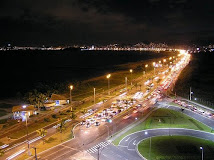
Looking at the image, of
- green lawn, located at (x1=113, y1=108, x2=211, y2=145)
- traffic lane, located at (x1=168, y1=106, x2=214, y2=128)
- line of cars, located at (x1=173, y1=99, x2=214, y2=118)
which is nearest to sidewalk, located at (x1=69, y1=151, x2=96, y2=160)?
green lawn, located at (x1=113, y1=108, x2=211, y2=145)

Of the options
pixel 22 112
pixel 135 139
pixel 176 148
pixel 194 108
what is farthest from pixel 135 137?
pixel 22 112

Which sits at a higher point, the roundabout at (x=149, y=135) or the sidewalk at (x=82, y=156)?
the roundabout at (x=149, y=135)

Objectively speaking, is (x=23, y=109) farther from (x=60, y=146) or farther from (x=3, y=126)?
(x=60, y=146)

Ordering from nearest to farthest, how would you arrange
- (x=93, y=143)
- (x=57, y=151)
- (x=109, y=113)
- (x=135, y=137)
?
1. (x=57, y=151)
2. (x=93, y=143)
3. (x=135, y=137)
4. (x=109, y=113)

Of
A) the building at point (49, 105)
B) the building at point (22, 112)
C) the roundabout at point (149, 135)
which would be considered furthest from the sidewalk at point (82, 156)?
the building at point (49, 105)

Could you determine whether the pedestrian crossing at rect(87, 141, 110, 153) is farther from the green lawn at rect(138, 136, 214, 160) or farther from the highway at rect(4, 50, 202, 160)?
the green lawn at rect(138, 136, 214, 160)

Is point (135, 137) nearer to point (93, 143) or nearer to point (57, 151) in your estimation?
point (93, 143)

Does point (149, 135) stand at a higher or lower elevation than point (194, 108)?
lower

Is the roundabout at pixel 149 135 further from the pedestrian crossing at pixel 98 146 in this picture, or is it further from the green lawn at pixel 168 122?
the pedestrian crossing at pixel 98 146
